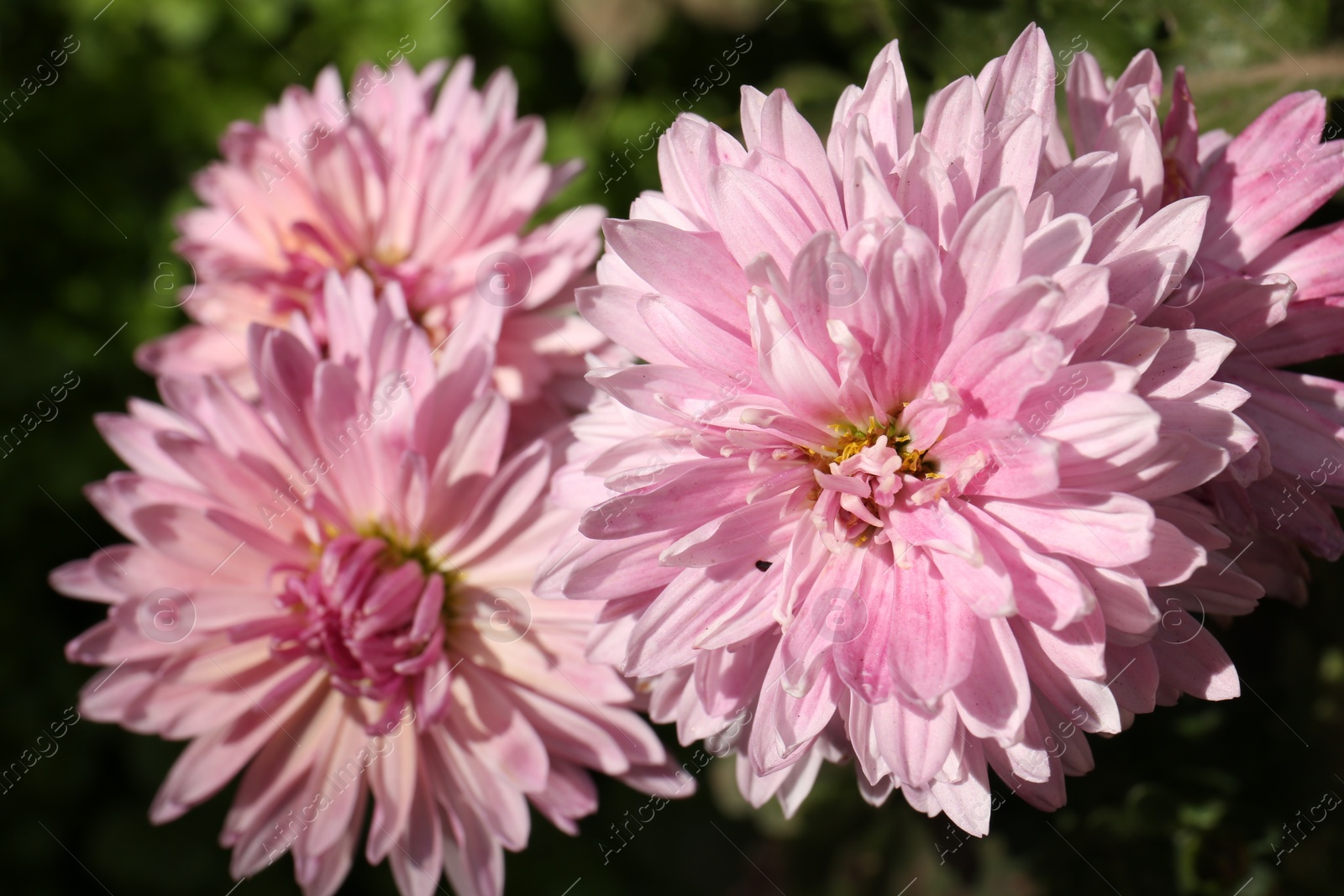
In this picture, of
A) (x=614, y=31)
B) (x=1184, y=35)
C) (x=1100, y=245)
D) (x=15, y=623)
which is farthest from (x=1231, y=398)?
(x=15, y=623)

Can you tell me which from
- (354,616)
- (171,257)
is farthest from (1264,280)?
(171,257)

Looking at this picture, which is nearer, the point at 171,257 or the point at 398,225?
the point at 398,225

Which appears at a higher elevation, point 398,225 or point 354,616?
point 398,225

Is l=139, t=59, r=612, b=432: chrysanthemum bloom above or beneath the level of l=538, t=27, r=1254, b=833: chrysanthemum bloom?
above

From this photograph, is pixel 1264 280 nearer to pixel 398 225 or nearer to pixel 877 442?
pixel 877 442

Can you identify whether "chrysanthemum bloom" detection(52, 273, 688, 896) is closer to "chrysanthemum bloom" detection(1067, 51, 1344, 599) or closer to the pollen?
the pollen

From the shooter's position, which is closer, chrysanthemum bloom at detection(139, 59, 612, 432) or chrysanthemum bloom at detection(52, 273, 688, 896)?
chrysanthemum bloom at detection(52, 273, 688, 896)

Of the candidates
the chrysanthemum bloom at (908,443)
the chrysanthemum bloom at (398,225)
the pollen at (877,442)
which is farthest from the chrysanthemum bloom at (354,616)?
the pollen at (877,442)

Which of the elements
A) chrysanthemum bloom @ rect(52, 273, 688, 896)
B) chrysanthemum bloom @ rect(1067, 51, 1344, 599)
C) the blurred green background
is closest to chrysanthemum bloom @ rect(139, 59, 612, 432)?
chrysanthemum bloom @ rect(52, 273, 688, 896)
